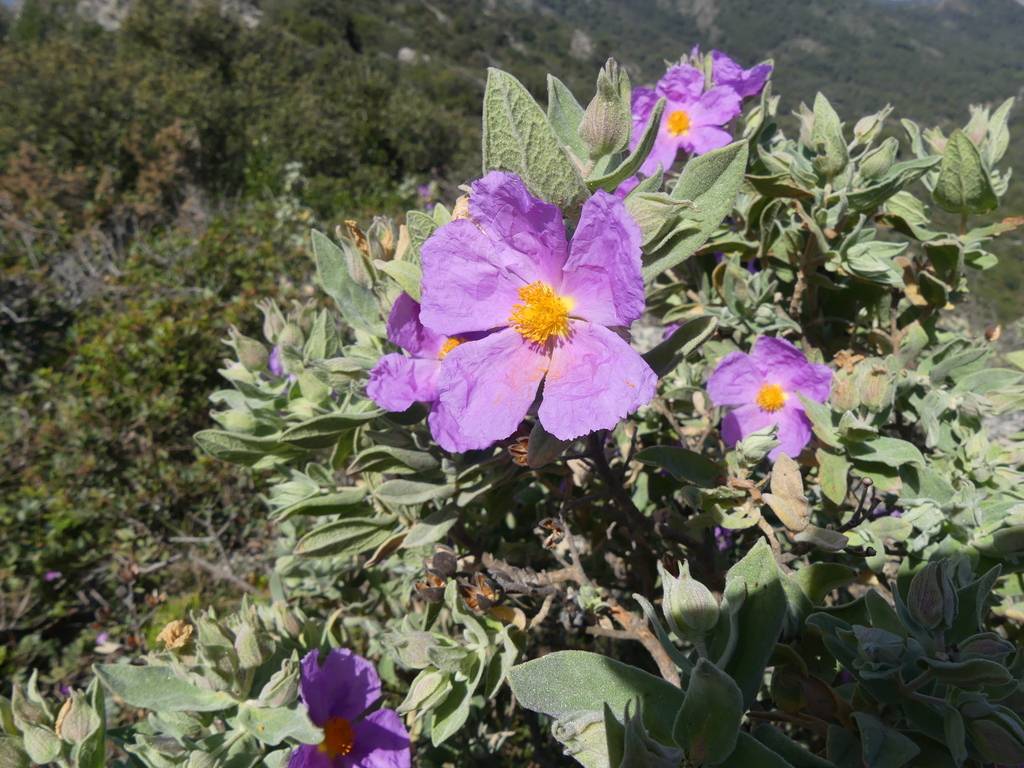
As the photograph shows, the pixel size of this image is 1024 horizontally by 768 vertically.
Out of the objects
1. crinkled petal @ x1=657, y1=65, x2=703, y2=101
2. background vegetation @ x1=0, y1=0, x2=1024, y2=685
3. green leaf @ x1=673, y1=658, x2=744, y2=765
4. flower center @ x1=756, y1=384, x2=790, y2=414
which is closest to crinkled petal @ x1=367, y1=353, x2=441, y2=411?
green leaf @ x1=673, y1=658, x2=744, y2=765

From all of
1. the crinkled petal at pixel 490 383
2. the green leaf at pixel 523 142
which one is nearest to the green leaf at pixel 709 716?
the crinkled petal at pixel 490 383

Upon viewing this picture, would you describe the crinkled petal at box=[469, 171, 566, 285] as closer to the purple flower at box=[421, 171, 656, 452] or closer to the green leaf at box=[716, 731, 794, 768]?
the purple flower at box=[421, 171, 656, 452]

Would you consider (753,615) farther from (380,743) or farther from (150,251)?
(150,251)

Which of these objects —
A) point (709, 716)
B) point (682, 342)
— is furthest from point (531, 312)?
point (709, 716)

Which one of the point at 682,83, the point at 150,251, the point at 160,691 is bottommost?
the point at 150,251

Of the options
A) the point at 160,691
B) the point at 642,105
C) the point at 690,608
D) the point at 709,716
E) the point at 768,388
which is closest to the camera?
the point at 709,716

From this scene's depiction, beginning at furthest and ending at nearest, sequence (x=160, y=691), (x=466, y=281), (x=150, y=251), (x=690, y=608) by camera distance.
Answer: (x=150, y=251), (x=160, y=691), (x=466, y=281), (x=690, y=608)

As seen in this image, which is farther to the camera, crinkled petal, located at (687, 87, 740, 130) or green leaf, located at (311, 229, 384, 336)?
crinkled petal, located at (687, 87, 740, 130)

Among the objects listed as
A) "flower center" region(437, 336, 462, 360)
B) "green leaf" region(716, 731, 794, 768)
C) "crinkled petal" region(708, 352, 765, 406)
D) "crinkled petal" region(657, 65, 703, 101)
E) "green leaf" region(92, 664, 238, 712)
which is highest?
"crinkled petal" region(657, 65, 703, 101)

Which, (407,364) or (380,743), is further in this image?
(380,743)
